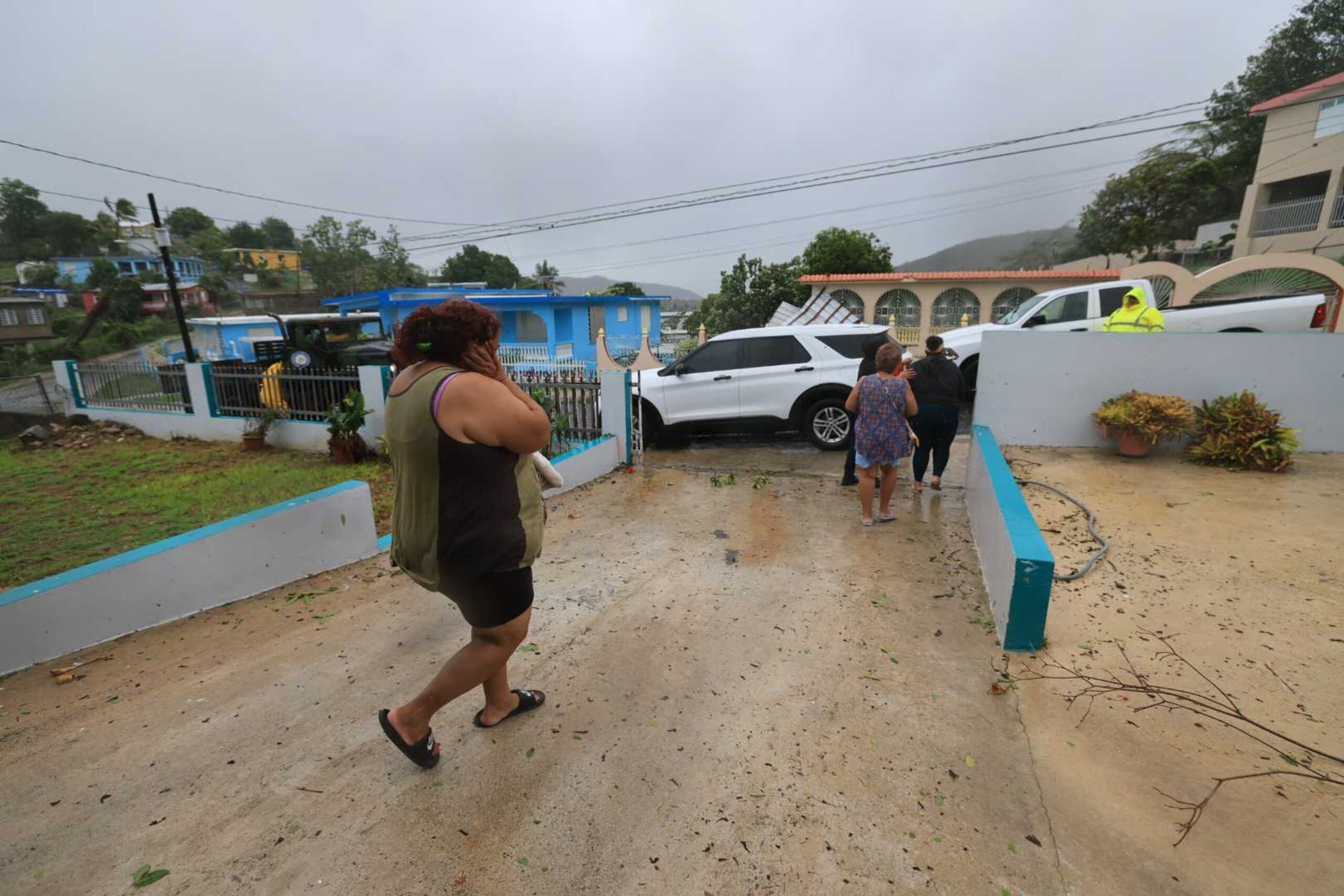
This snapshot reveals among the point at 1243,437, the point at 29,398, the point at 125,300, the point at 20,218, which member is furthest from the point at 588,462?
the point at 20,218

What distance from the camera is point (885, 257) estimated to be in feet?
92.1

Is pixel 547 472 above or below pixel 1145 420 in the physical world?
above

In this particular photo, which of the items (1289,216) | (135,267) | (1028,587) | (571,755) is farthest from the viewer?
(135,267)

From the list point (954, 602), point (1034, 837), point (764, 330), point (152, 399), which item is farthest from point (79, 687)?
point (152, 399)

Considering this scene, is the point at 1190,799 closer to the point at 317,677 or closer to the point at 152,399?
the point at 317,677

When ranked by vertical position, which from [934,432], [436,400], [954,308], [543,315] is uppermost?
[543,315]

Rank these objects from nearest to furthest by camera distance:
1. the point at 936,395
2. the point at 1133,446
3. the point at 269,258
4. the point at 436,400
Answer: the point at 436,400, the point at 936,395, the point at 1133,446, the point at 269,258

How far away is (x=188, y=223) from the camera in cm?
5500

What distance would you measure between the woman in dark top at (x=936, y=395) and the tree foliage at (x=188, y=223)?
64.9m

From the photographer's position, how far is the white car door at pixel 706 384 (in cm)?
766

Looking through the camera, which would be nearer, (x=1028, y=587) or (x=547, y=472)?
(x=547, y=472)

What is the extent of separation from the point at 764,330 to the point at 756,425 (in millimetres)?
1260

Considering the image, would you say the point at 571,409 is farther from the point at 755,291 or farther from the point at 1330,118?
the point at 1330,118

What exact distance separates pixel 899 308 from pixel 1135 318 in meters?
13.1
